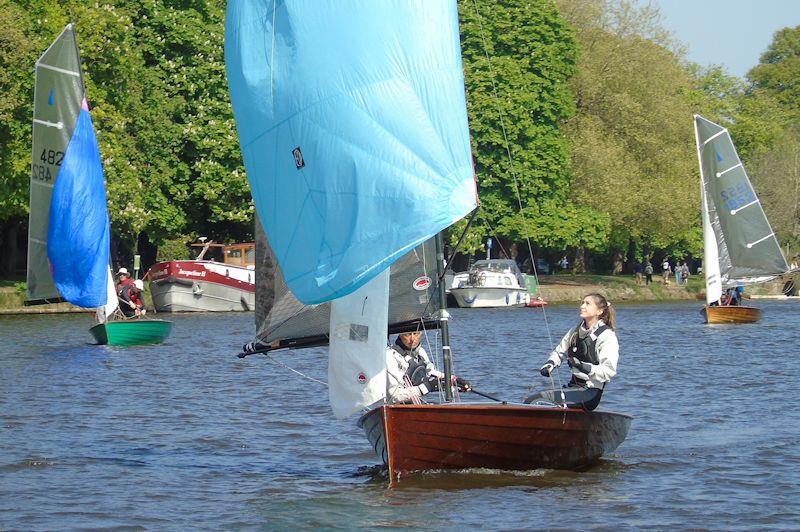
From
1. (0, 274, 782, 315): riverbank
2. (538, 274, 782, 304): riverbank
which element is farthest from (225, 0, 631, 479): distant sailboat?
(538, 274, 782, 304): riverbank

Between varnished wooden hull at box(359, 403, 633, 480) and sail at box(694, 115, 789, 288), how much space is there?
3405 centimetres

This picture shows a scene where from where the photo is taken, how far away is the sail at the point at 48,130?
3525 centimetres

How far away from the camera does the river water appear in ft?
46.8

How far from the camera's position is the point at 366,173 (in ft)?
47.2

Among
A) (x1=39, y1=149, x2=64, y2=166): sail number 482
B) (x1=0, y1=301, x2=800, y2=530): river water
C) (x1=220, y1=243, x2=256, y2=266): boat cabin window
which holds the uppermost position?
(x1=39, y1=149, x2=64, y2=166): sail number 482

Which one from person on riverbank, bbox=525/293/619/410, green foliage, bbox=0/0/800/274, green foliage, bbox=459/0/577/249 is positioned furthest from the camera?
green foliage, bbox=459/0/577/249

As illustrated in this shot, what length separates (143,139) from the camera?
55.8 m

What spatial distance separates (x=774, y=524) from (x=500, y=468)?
311 cm

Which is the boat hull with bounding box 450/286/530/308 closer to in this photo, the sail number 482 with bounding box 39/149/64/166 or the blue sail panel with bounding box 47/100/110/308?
the blue sail panel with bounding box 47/100/110/308

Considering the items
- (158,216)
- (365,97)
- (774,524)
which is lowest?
(774,524)

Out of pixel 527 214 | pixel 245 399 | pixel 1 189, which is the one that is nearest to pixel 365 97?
pixel 245 399

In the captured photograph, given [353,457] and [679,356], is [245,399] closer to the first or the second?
[353,457]

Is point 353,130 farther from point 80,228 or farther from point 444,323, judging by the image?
point 80,228

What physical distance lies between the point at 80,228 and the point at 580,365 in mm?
21358
